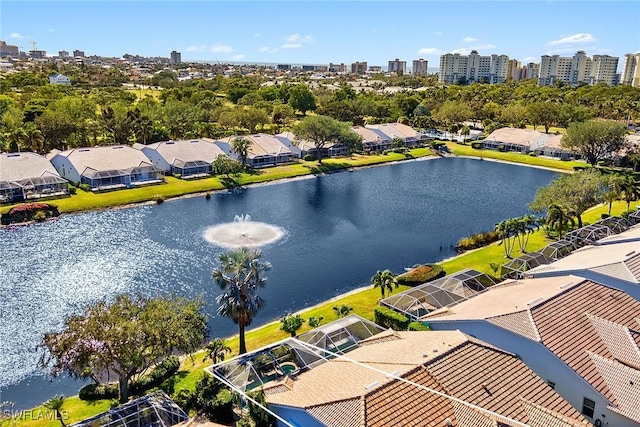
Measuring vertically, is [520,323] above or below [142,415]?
above

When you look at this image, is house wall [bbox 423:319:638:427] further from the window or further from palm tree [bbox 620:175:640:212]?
palm tree [bbox 620:175:640:212]

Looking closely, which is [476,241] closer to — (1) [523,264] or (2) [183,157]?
(1) [523,264]

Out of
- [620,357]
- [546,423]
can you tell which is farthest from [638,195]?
[546,423]

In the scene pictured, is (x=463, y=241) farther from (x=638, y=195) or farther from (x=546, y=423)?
(x=546, y=423)

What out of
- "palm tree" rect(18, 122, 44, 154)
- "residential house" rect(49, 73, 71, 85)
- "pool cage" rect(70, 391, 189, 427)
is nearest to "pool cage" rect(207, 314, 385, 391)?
"pool cage" rect(70, 391, 189, 427)

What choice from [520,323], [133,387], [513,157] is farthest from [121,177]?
[513,157]

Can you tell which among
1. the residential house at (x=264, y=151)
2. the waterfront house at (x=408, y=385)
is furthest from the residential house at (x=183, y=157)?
the waterfront house at (x=408, y=385)
